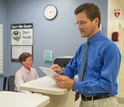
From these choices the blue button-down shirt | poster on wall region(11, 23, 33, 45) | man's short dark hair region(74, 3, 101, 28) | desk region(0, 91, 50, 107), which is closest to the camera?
desk region(0, 91, 50, 107)

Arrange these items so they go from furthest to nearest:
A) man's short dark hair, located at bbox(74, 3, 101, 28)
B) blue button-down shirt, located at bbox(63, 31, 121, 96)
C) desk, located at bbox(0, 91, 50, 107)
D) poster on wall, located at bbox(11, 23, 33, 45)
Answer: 1. poster on wall, located at bbox(11, 23, 33, 45)
2. man's short dark hair, located at bbox(74, 3, 101, 28)
3. blue button-down shirt, located at bbox(63, 31, 121, 96)
4. desk, located at bbox(0, 91, 50, 107)

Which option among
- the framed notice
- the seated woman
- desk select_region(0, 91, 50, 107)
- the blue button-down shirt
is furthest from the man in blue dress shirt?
the framed notice

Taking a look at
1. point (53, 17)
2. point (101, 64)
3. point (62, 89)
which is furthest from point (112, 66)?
point (53, 17)

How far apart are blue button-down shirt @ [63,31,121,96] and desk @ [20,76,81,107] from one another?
160 millimetres

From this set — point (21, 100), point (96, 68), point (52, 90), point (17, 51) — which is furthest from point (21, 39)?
point (21, 100)

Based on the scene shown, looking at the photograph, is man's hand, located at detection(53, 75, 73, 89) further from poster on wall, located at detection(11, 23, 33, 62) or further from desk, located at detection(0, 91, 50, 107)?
poster on wall, located at detection(11, 23, 33, 62)

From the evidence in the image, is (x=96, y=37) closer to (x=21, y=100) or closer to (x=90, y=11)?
(x=90, y=11)

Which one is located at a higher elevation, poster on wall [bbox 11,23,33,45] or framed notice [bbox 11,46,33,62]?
poster on wall [bbox 11,23,33,45]

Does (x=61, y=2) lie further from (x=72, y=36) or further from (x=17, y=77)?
(x=17, y=77)

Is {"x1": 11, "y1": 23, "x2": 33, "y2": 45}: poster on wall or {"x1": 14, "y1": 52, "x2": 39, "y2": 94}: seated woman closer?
{"x1": 14, "y1": 52, "x2": 39, "y2": 94}: seated woman

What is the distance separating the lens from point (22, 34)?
4.33 m

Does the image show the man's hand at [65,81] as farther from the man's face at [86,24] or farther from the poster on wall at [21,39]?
the poster on wall at [21,39]

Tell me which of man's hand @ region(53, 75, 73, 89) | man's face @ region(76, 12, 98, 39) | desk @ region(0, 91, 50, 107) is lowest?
desk @ region(0, 91, 50, 107)

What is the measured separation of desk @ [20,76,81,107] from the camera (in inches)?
51.5
